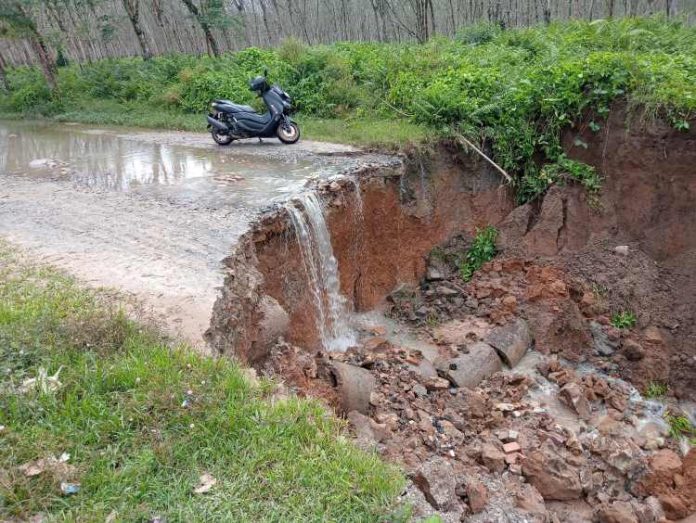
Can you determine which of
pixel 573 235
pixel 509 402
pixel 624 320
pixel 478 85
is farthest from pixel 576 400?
pixel 478 85

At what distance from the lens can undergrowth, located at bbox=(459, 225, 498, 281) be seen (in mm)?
8602

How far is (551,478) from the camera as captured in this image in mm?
4562

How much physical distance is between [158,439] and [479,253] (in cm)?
677

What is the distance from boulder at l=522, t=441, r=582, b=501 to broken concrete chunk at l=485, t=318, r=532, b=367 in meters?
2.43

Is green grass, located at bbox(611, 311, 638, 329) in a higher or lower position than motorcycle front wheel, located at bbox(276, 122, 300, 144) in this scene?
lower

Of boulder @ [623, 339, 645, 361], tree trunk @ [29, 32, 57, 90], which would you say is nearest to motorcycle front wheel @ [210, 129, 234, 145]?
boulder @ [623, 339, 645, 361]

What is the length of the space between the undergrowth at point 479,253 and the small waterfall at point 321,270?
233cm

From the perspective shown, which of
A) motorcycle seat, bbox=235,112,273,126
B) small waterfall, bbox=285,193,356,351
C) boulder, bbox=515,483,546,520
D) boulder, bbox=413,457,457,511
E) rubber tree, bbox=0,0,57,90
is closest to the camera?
boulder, bbox=413,457,457,511

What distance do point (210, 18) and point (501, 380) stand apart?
14395 millimetres

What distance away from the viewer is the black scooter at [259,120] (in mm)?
8984

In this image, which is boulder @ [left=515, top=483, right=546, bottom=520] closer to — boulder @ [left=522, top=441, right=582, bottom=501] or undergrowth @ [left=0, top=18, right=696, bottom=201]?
boulder @ [left=522, top=441, right=582, bottom=501]

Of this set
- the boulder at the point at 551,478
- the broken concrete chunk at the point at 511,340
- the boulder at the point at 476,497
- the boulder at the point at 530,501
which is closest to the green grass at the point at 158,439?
the boulder at the point at 476,497

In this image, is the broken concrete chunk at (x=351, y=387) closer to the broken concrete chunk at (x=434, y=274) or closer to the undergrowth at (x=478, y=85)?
the broken concrete chunk at (x=434, y=274)

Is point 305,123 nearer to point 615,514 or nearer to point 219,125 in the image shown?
point 219,125
